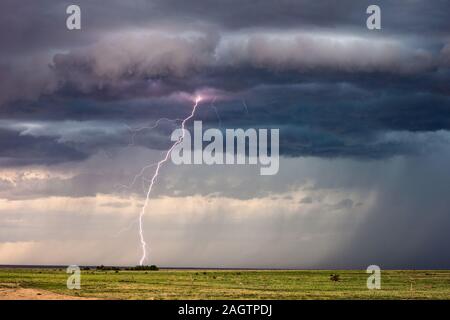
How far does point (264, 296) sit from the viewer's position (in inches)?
3275
